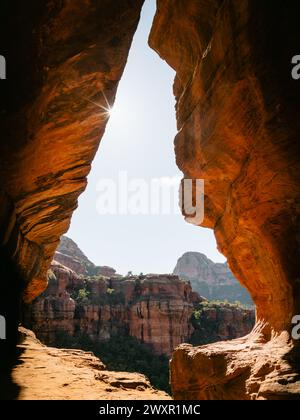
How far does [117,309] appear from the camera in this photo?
56500 mm

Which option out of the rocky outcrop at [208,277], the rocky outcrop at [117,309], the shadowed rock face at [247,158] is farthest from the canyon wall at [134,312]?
the rocky outcrop at [208,277]

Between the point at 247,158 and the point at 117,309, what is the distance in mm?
52778

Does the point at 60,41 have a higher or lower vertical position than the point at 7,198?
higher

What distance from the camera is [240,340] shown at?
31.9ft

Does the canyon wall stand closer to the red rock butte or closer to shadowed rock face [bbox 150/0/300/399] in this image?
the red rock butte

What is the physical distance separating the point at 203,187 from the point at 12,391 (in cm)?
788

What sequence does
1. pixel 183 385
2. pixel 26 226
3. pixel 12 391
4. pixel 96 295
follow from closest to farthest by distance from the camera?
pixel 12 391 < pixel 183 385 < pixel 26 226 < pixel 96 295

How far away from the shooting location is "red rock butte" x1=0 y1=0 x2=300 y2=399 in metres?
6.89

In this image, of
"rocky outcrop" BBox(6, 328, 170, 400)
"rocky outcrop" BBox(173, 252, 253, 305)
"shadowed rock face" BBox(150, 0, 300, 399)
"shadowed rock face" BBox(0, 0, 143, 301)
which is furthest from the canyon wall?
"rocky outcrop" BBox(173, 252, 253, 305)

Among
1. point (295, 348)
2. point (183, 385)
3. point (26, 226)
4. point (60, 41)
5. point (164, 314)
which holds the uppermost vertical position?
point (60, 41)

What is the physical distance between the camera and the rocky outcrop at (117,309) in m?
49.4

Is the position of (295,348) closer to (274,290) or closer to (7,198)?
(274,290)

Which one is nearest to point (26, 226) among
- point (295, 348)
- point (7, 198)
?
point (7, 198)

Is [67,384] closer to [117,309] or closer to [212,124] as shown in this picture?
[212,124]
